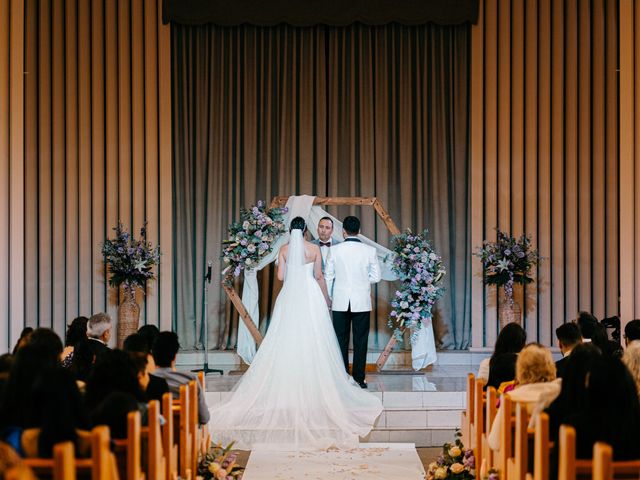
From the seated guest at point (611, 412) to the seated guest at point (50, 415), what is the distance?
2107 millimetres

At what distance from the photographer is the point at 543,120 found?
1099 centimetres

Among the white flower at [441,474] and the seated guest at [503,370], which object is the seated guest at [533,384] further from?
the white flower at [441,474]

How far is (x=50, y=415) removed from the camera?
3.71m

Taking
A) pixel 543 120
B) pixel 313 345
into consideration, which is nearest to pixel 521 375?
pixel 313 345

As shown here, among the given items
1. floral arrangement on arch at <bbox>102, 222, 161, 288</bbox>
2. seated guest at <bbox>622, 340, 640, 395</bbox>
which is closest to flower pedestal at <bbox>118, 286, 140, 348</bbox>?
floral arrangement on arch at <bbox>102, 222, 161, 288</bbox>

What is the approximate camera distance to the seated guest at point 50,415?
12.2 feet

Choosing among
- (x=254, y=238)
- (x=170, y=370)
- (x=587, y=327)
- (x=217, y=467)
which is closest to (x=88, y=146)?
(x=254, y=238)

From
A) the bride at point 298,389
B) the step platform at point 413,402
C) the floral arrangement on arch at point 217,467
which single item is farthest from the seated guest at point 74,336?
the step platform at point 413,402

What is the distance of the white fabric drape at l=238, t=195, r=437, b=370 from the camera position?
32.1 ft

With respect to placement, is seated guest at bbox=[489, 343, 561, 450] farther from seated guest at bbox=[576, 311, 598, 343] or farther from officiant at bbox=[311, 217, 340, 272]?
officiant at bbox=[311, 217, 340, 272]

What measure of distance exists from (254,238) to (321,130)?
2.19 m

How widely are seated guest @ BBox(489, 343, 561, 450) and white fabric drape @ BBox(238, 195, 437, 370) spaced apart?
4744 millimetres

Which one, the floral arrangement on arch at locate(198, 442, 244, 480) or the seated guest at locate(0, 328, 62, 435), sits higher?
the seated guest at locate(0, 328, 62, 435)

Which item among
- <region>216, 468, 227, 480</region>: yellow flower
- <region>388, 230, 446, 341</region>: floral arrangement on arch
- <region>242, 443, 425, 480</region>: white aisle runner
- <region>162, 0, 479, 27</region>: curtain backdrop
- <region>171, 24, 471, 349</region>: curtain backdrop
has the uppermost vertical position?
<region>162, 0, 479, 27</region>: curtain backdrop
